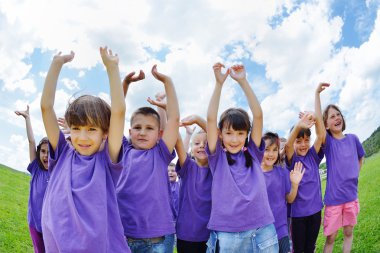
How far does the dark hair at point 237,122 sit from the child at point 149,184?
609 millimetres

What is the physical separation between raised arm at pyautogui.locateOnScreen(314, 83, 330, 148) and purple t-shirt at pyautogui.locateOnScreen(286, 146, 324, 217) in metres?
0.39

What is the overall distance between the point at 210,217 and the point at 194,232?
381mm

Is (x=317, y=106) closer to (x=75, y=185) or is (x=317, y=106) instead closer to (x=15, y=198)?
(x=75, y=185)

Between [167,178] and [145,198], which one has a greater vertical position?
[167,178]

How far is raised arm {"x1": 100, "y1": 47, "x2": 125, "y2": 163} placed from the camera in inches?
123

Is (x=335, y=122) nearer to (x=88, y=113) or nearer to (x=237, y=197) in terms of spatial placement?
(x=237, y=197)

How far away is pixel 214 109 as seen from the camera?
419 cm

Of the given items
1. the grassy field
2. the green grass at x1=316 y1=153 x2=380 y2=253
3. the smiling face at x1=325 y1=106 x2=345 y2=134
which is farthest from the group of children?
the grassy field

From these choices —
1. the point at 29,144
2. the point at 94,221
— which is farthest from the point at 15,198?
the point at 94,221

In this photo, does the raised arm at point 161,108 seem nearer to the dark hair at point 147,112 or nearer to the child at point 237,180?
the dark hair at point 147,112

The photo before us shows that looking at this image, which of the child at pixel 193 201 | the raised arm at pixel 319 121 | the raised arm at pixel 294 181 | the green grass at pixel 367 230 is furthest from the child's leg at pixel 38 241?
the green grass at pixel 367 230

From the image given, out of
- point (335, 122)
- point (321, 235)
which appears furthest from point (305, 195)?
point (321, 235)

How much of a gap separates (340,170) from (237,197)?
3087 mm

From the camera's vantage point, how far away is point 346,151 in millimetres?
6312
